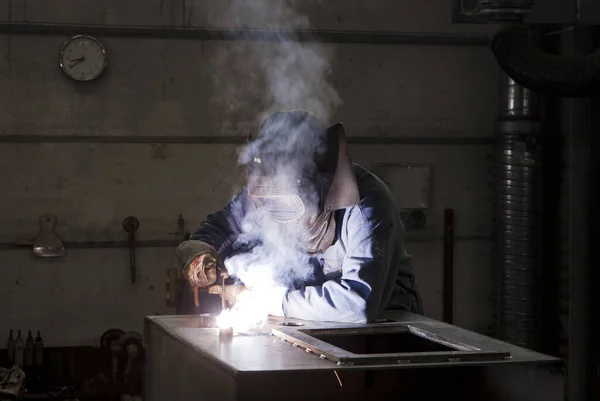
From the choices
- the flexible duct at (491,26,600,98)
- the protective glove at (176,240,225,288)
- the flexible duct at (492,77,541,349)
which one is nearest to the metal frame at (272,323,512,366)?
the protective glove at (176,240,225,288)

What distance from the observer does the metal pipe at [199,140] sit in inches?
261

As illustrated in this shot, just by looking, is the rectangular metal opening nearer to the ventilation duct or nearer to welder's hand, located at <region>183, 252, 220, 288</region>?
welder's hand, located at <region>183, 252, 220, 288</region>

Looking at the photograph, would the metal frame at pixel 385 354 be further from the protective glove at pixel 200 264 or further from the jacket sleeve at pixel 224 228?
the jacket sleeve at pixel 224 228

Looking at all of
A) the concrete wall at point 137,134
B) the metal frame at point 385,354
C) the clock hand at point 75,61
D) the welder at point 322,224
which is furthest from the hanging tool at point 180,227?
the metal frame at point 385,354

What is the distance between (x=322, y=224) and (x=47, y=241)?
324 cm

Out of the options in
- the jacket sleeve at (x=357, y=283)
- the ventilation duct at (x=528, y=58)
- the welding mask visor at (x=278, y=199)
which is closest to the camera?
the jacket sleeve at (x=357, y=283)

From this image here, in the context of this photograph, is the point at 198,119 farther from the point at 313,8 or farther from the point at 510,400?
the point at 510,400

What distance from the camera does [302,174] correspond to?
3.80 meters

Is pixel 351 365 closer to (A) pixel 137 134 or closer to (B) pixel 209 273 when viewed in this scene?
(B) pixel 209 273

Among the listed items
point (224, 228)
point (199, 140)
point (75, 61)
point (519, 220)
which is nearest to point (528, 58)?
point (519, 220)

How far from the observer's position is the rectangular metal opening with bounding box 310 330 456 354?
3.51 meters

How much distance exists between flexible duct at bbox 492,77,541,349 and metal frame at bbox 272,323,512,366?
3296mm

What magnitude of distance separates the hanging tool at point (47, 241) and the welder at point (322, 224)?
2.70 meters

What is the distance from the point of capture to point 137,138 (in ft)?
22.1
